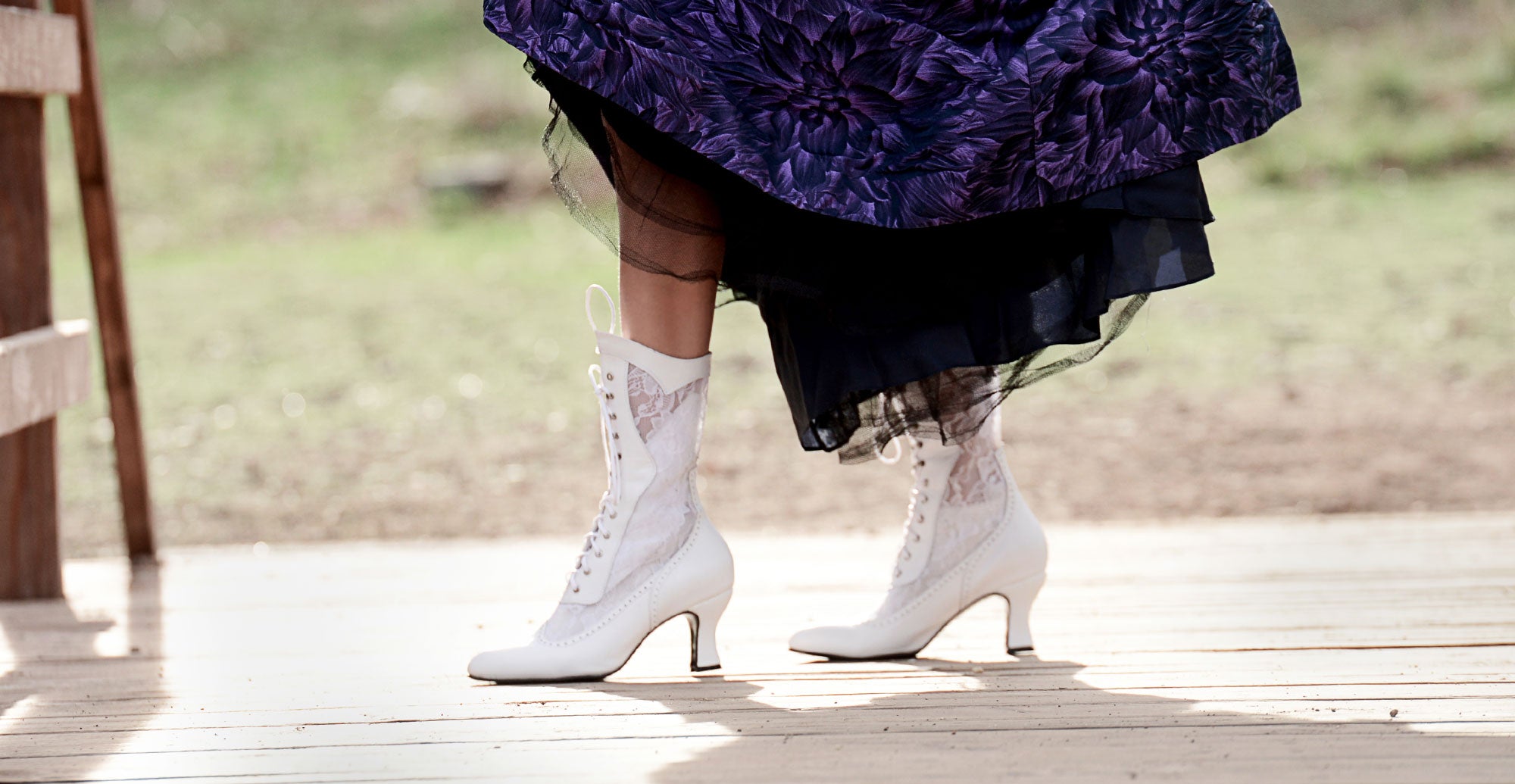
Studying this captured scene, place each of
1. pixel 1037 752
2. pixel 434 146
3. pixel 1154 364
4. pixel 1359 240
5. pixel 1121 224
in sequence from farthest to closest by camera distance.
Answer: pixel 434 146 < pixel 1359 240 < pixel 1154 364 < pixel 1121 224 < pixel 1037 752

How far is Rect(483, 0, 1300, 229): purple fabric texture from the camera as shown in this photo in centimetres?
124

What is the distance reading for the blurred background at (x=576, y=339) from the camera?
10.5ft

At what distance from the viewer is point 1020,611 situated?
4.99 ft

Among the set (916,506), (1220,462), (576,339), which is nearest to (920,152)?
(916,506)

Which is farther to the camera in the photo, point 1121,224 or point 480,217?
point 480,217

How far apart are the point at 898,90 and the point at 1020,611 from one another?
606mm

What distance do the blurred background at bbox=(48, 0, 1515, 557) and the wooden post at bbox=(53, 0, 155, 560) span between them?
777mm

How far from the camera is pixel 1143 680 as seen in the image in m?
1.36

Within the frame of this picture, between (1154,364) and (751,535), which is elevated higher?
(1154,364)

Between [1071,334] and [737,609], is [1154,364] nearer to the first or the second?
[737,609]

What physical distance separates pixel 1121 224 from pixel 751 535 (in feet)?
3.69

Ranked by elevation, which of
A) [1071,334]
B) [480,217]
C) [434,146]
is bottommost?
[1071,334]

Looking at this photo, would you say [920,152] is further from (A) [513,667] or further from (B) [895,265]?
(A) [513,667]

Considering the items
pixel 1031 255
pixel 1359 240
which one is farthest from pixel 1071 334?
pixel 1359 240
